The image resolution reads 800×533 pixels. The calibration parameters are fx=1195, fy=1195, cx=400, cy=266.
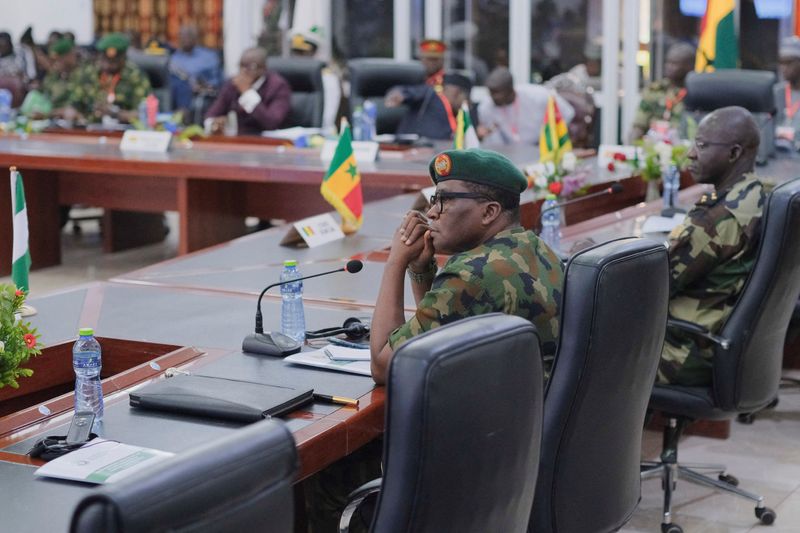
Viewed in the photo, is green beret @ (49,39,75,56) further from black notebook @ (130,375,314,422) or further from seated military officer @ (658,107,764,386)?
black notebook @ (130,375,314,422)

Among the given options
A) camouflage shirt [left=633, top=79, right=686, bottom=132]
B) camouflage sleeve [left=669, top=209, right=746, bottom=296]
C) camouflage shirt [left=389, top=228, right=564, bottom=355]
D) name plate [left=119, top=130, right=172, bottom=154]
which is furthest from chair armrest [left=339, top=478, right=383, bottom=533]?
camouflage shirt [left=633, top=79, right=686, bottom=132]

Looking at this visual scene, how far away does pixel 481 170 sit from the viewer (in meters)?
2.26

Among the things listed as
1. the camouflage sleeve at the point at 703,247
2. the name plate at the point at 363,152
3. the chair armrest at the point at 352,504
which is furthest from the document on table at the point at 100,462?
the name plate at the point at 363,152

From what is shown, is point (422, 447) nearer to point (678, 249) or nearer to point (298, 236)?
point (678, 249)

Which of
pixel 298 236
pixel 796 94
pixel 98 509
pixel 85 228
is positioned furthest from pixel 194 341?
pixel 85 228

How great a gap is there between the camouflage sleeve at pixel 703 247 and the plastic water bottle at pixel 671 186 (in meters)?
1.35

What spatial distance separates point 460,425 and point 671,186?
3.29 metres

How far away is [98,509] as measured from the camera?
37.8 inches

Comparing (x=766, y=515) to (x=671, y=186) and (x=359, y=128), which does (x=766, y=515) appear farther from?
(x=359, y=128)

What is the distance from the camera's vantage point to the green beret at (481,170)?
2258 millimetres

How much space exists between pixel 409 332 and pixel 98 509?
1.21 meters

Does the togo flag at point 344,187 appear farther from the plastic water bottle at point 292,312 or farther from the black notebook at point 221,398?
the black notebook at point 221,398

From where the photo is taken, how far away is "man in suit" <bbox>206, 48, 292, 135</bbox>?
7.62 metres

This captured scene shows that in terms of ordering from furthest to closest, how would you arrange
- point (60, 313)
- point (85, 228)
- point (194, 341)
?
point (85, 228) → point (60, 313) → point (194, 341)
